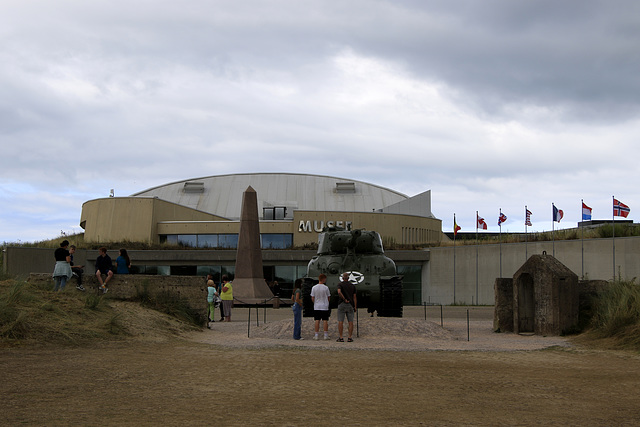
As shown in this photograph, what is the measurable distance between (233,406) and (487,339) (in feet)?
34.3

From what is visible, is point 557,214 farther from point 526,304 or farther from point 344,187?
point 344,187

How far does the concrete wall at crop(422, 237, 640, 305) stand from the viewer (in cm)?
3059

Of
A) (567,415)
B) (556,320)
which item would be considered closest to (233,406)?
(567,415)

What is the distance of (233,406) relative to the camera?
24.3 feet

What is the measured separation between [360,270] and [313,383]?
12.2 m

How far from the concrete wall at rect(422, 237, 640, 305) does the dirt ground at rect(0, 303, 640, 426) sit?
17.7m

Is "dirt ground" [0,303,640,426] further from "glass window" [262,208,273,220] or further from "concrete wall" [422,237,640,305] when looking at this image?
"glass window" [262,208,273,220]

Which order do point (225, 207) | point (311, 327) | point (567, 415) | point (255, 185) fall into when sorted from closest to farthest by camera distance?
point (567, 415) → point (311, 327) → point (225, 207) → point (255, 185)

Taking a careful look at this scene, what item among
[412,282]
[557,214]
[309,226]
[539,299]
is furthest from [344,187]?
[539,299]

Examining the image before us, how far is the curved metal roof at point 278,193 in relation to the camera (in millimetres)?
62688

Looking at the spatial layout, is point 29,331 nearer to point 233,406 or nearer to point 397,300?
point 233,406

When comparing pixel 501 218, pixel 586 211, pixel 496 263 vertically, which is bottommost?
pixel 496 263

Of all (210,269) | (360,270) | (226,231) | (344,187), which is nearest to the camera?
(360,270)

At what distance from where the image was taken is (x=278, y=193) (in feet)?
214
